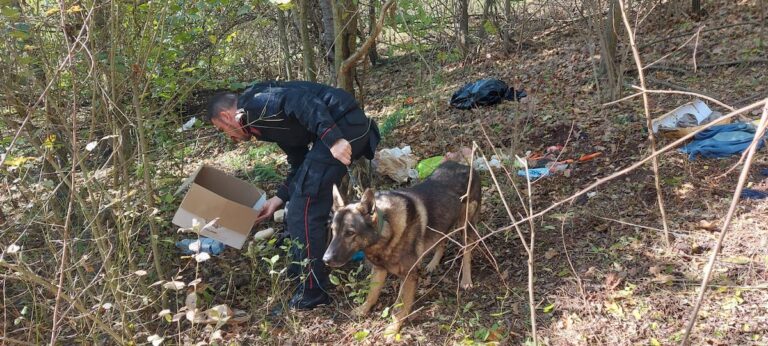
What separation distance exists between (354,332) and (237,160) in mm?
4252

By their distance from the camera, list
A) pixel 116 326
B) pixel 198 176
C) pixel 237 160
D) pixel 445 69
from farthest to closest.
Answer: pixel 445 69 < pixel 237 160 < pixel 198 176 < pixel 116 326

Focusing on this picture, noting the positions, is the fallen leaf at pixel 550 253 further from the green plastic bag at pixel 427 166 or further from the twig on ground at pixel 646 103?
the green plastic bag at pixel 427 166

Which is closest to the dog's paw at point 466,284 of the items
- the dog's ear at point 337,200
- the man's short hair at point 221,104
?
the dog's ear at point 337,200

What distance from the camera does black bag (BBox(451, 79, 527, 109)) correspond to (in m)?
8.27

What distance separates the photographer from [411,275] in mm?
3932

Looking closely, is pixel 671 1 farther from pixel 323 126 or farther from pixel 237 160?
pixel 323 126

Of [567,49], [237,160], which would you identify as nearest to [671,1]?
[567,49]

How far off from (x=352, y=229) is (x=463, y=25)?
29.2 feet

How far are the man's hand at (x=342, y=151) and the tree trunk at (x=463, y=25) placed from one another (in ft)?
26.6

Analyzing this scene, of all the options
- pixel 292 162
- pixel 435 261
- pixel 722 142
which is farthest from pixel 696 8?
pixel 292 162

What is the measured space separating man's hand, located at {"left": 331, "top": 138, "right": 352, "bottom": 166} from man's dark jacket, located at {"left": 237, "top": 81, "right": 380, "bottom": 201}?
35 mm

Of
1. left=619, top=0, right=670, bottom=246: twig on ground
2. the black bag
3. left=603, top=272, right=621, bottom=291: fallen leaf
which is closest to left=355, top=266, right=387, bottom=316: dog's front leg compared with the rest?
left=603, top=272, right=621, bottom=291: fallen leaf

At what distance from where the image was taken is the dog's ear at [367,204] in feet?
12.2

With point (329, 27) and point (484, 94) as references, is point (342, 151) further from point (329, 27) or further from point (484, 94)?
point (484, 94)
